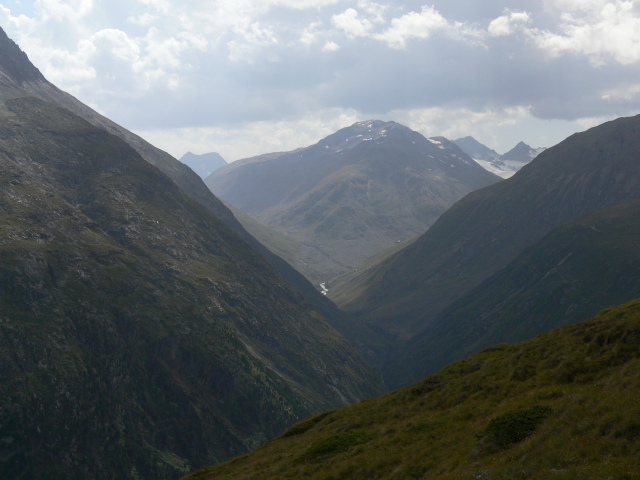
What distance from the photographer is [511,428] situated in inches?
1316

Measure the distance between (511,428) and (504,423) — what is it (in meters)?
0.95

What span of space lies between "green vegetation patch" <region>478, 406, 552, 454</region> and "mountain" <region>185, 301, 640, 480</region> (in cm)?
8

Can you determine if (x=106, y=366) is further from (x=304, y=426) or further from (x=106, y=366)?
(x=304, y=426)

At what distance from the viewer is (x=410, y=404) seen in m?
53.3

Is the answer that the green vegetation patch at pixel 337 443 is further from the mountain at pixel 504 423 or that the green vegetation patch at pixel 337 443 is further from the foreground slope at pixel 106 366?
the foreground slope at pixel 106 366

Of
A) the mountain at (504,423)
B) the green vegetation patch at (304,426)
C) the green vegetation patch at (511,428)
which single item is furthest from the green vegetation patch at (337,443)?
the green vegetation patch at (304,426)

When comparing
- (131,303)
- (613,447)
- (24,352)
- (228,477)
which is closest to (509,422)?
(613,447)

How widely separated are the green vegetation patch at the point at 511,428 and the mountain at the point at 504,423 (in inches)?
3.1

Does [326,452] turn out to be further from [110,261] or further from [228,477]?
[110,261]

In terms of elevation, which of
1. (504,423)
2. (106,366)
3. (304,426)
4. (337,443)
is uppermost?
(504,423)

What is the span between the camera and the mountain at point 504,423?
2750cm

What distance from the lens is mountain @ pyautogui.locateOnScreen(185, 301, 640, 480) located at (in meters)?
27.5

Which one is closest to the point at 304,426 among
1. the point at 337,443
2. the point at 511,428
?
the point at 337,443

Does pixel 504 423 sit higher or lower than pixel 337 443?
higher
